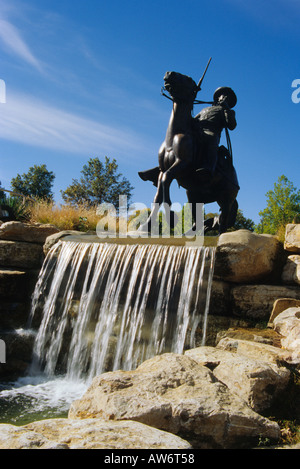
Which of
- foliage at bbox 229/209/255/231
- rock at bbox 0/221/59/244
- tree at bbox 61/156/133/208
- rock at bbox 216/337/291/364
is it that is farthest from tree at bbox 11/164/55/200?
rock at bbox 216/337/291/364

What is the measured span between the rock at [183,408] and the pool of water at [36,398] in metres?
1.87

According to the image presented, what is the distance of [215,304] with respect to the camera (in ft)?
17.7

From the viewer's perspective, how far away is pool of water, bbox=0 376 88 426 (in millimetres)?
4535

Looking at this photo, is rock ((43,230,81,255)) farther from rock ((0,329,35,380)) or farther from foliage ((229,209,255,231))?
foliage ((229,209,255,231))

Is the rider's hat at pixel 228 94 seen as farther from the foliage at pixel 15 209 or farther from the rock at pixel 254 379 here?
the foliage at pixel 15 209

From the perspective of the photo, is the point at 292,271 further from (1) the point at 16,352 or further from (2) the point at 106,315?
(1) the point at 16,352

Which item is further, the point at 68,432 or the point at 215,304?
the point at 215,304

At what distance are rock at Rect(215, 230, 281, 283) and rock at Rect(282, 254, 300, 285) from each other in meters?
0.18

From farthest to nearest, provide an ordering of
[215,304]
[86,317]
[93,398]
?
[86,317]
[215,304]
[93,398]

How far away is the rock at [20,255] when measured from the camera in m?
8.25

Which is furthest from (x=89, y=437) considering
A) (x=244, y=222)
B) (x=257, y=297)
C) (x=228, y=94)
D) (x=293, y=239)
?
(x=244, y=222)

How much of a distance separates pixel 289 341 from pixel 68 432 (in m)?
2.88

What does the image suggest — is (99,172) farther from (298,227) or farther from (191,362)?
(191,362)
